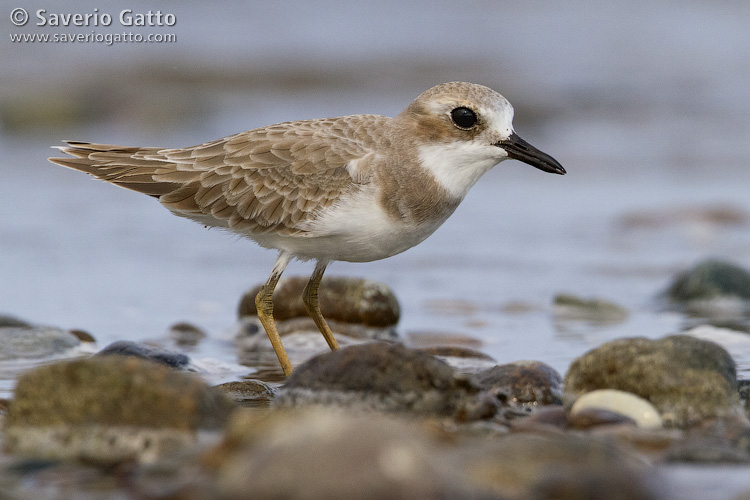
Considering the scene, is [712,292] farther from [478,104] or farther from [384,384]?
[384,384]

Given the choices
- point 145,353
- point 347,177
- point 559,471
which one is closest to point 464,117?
point 347,177

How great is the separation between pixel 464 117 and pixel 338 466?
131 inches

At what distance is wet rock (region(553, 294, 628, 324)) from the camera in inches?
296

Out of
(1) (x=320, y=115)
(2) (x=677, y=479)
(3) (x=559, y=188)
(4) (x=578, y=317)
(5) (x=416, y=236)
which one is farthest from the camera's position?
(1) (x=320, y=115)

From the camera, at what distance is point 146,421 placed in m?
3.81

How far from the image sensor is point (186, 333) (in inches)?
277

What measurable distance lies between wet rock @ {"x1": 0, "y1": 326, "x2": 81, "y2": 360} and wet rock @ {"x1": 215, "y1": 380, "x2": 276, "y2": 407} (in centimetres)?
135

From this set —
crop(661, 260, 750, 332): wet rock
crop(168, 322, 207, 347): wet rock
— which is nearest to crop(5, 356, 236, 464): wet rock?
crop(168, 322, 207, 347): wet rock

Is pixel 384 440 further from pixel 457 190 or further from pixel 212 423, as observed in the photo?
pixel 457 190

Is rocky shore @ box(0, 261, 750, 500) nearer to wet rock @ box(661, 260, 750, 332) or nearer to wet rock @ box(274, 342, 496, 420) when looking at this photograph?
wet rock @ box(274, 342, 496, 420)

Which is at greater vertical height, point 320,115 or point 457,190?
point 320,115

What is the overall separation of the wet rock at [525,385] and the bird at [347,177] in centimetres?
114

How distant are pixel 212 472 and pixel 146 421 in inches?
24.4

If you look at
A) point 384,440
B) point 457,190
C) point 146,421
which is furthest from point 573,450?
point 457,190
